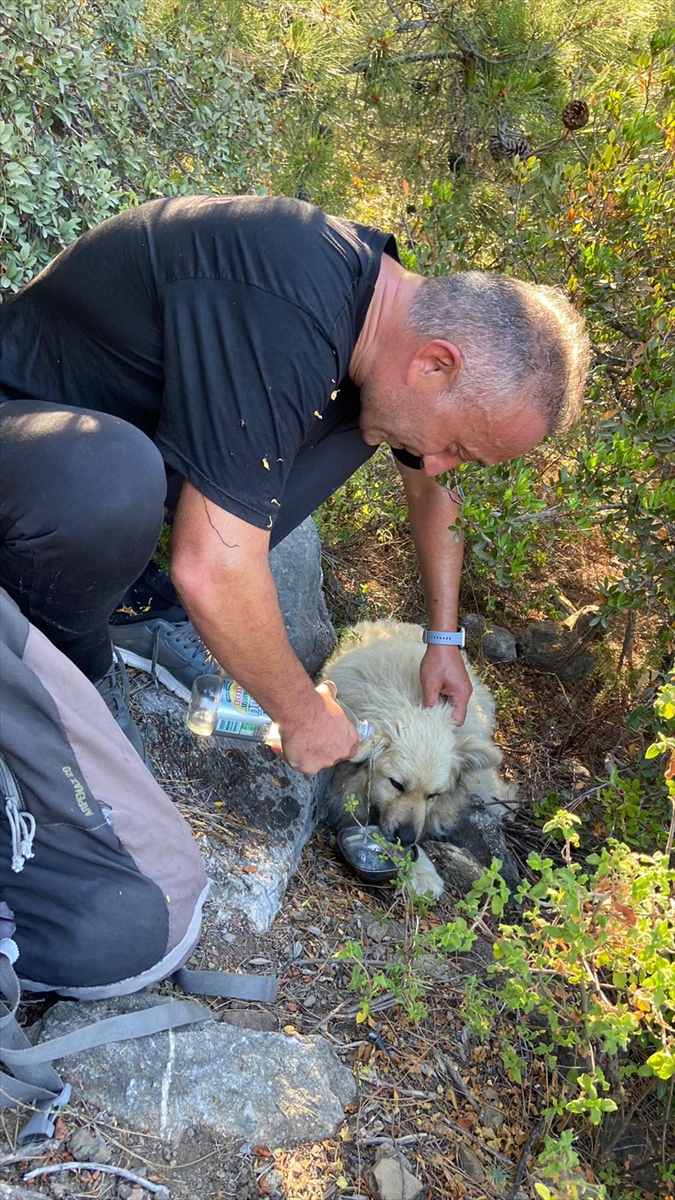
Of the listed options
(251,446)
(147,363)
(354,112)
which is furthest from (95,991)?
(354,112)

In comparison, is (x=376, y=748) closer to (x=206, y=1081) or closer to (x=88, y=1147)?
(x=206, y=1081)

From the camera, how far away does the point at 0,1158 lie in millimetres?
1653

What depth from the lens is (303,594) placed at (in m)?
4.02

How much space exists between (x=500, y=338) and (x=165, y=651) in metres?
1.65

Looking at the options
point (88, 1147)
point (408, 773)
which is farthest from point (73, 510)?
point (408, 773)

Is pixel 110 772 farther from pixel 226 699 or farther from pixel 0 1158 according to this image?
pixel 226 699


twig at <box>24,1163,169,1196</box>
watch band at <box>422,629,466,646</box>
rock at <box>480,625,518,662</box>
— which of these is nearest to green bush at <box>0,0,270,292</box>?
watch band at <box>422,629,466,646</box>

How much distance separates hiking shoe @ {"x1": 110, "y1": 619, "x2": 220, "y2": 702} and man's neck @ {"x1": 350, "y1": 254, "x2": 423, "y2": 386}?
128 centimetres

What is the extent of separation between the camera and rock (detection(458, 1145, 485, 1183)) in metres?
2.13

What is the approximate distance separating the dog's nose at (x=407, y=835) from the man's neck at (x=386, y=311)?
1.89 m

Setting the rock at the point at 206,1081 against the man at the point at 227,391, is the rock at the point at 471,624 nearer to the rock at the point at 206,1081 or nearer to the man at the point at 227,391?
the man at the point at 227,391

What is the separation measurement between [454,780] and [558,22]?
3.82m

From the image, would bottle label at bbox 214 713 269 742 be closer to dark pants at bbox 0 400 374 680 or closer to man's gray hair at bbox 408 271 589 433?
dark pants at bbox 0 400 374 680

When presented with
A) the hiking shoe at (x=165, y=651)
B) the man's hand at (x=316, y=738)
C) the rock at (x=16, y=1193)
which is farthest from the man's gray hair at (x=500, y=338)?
the rock at (x=16, y=1193)
